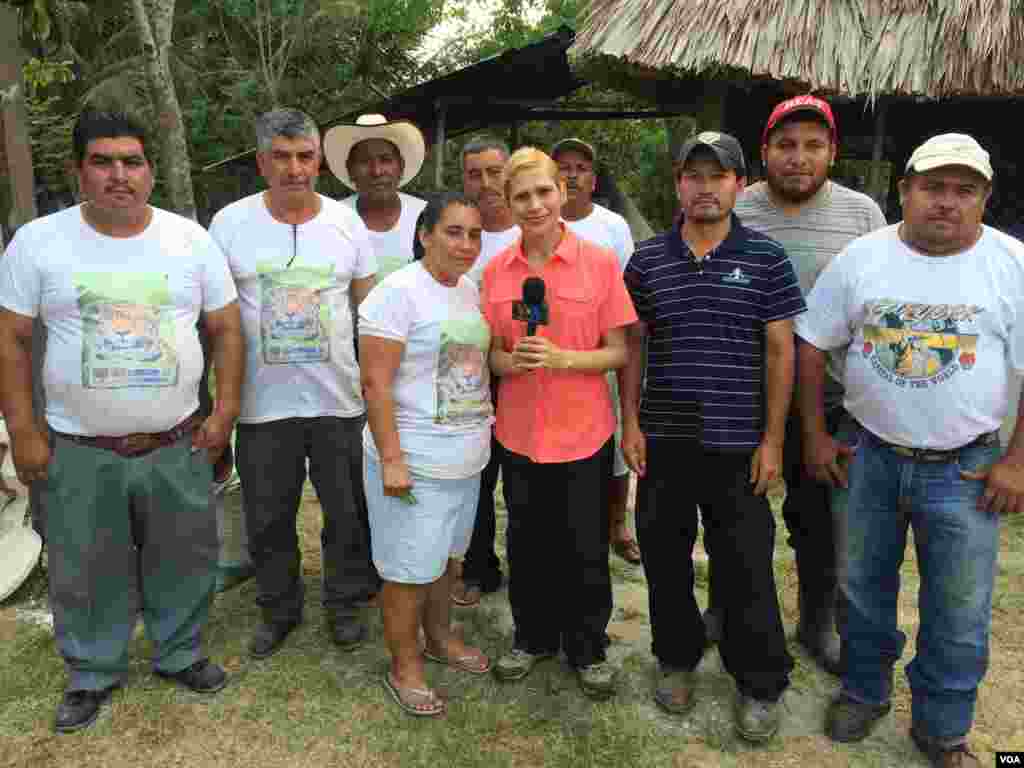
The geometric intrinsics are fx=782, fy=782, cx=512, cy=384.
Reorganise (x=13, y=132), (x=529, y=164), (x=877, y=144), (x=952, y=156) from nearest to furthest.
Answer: (x=952, y=156), (x=529, y=164), (x=13, y=132), (x=877, y=144)

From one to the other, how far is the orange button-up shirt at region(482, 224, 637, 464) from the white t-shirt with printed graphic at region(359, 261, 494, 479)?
0.52ft

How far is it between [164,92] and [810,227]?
664 cm

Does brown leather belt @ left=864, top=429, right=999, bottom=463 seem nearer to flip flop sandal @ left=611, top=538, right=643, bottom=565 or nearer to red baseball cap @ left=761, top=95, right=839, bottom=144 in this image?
red baseball cap @ left=761, top=95, right=839, bottom=144

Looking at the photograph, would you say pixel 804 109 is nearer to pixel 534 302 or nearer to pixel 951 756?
pixel 534 302

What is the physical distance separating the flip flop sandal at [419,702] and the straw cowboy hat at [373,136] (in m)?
2.37

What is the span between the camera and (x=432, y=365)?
2.87m

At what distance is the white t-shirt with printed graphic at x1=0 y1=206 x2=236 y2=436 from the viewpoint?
9.08 ft

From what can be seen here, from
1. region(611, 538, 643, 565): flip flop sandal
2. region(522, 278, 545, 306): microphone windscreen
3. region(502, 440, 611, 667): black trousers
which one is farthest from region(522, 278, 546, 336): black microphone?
region(611, 538, 643, 565): flip flop sandal

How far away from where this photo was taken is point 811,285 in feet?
10.1

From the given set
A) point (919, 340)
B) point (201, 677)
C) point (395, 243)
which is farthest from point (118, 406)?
point (919, 340)

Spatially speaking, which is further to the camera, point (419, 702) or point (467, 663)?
point (467, 663)

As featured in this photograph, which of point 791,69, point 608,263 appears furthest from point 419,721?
point 791,69

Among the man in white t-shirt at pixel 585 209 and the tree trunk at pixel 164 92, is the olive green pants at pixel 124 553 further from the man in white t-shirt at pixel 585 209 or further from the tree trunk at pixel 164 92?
the tree trunk at pixel 164 92

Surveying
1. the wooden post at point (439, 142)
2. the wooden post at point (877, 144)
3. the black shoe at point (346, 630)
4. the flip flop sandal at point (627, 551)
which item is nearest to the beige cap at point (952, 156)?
the flip flop sandal at point (627, 551)
